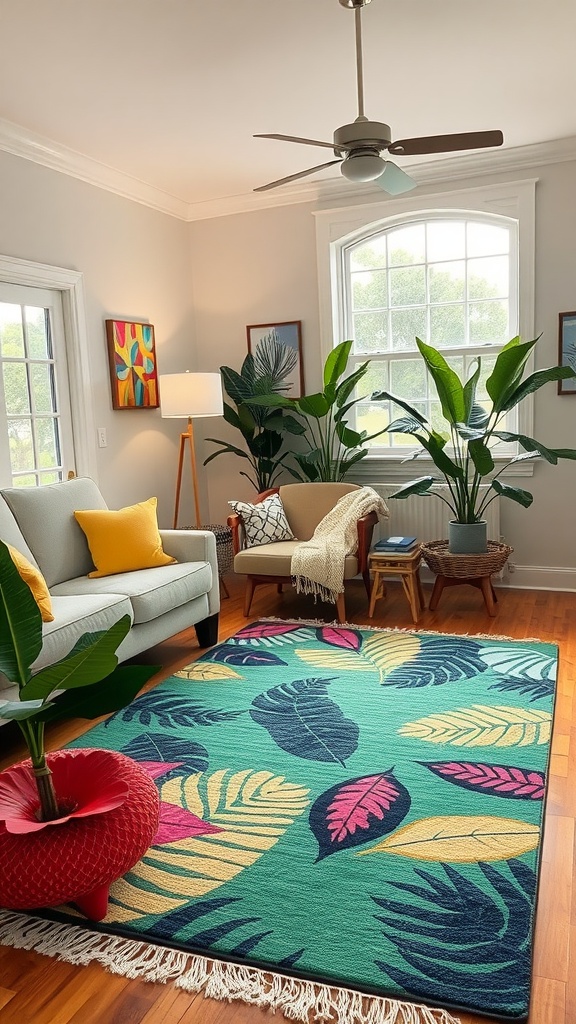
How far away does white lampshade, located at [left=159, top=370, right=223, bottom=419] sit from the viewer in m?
4.80

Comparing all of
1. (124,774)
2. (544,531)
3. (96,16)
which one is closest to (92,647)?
(124,774)

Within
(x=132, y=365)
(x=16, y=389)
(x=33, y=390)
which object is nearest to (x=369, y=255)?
(x=132, y=365)

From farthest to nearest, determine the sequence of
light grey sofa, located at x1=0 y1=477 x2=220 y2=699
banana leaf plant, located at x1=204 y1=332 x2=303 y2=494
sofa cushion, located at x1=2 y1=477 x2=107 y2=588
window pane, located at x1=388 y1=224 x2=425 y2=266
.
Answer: banana leaf plant, located at x1=204 y1=332 x2=303 y2=494
window pane, located at x1=388 y1=224 x2=425 y2=266
sofa cushion, located at x1=2 y1=477 x2=107 y2=588
light grey sofa, located at x1=0 y1=477 x2=220 y2=699

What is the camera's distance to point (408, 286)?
17.3 feet

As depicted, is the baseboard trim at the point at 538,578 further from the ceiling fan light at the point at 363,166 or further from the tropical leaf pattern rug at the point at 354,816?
the ceiling fan light at the point at 363,166

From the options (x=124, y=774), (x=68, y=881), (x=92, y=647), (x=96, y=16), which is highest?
(x=96, y=16)

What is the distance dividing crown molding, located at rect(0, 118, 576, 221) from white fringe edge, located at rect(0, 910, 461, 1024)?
Answer: 144 inches

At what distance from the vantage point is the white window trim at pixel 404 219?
481 centimetres

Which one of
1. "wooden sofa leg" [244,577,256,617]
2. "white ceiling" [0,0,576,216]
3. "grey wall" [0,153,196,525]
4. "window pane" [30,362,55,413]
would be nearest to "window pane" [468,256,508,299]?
"white ceiling" [0,0,576,216]

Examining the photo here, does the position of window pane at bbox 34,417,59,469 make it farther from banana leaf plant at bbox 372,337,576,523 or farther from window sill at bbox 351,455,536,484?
window sill at bbox 351,455,536,484

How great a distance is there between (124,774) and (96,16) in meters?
2.71

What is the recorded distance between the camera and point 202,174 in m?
4.91

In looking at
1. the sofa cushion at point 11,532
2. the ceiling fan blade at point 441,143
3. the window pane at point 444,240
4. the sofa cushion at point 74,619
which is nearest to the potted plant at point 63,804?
the sofa cushion at point 74,619

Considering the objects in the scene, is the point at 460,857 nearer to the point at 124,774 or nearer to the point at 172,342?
the point at 124,774
